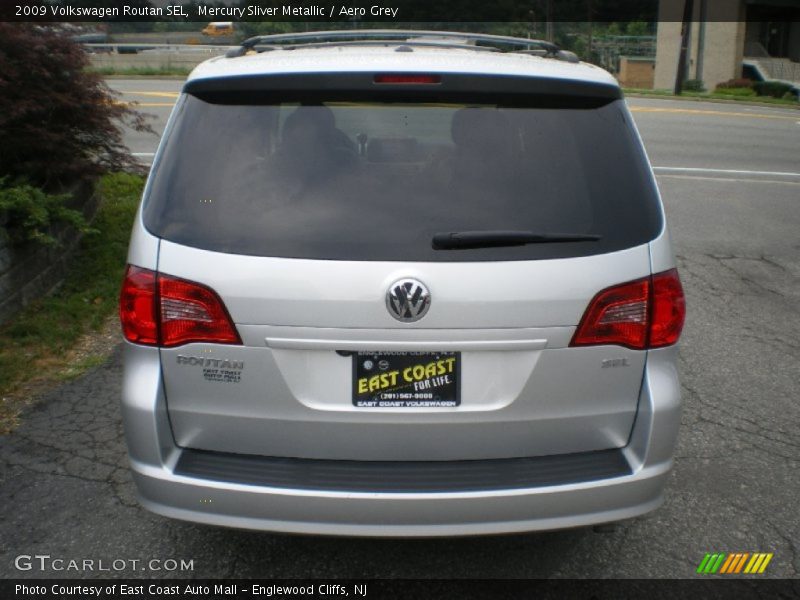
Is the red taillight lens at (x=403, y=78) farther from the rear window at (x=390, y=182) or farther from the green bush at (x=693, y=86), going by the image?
the green bush at (x=693, y=86)

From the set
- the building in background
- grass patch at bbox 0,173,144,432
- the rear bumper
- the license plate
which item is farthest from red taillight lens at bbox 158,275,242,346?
the building in background

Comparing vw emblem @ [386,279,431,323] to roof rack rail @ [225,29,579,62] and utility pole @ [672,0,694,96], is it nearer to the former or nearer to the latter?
roof rack rail @ [225,29,579,62]

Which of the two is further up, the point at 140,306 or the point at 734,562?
the point at 140,306

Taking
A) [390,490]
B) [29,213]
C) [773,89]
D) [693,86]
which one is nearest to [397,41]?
[390,490]

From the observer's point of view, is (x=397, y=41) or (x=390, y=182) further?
(x=397, y=41)

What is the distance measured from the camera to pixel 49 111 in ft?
21.0

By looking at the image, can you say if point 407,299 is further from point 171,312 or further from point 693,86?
point 693,86

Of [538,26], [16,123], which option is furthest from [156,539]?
[538,26]

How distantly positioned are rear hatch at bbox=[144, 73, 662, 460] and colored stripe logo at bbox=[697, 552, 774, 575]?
0.93 meters

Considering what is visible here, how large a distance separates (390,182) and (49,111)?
4673 mm

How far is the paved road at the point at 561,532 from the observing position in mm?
3271

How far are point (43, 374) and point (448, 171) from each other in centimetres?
342

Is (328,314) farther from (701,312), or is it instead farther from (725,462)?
(701,312)

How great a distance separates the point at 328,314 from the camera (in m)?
2.52
